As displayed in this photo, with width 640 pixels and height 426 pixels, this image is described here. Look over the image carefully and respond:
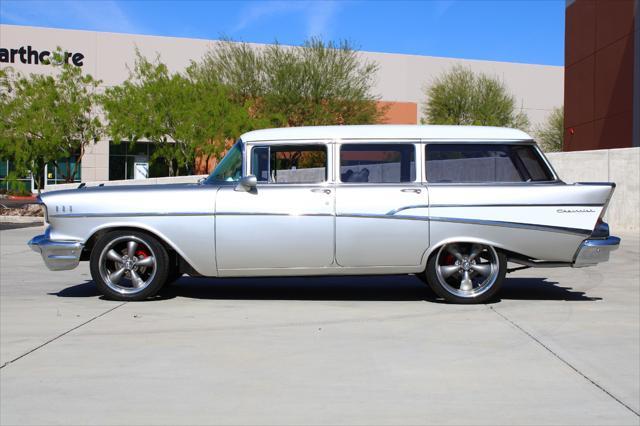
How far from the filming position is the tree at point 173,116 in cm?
3294

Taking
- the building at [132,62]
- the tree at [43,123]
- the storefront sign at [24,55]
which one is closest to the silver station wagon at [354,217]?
the tree at [43,123]

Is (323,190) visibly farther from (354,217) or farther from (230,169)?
(230,169)

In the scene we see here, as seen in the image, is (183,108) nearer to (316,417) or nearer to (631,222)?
(631,222)

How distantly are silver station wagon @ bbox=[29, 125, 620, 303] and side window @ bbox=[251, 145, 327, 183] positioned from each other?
0.5 inches

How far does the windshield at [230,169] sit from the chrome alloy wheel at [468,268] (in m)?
2.16

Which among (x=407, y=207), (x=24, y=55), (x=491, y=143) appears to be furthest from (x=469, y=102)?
(x=407, y=207)

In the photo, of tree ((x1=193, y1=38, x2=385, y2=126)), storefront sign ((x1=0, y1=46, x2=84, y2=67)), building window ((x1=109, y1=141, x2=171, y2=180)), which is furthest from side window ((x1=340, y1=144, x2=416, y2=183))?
building window ((x1=109, y1=141, x2=171, y2=180))

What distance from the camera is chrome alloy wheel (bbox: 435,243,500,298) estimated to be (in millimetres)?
7441

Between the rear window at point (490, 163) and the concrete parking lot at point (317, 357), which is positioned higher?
the rear window at point (490, 163)

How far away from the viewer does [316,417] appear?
3.88m

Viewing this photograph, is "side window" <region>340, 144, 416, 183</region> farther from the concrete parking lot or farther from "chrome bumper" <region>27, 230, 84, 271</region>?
"chrome bumper" <region>27, 230, 84, 271</region>

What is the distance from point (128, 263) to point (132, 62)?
47.3 metres

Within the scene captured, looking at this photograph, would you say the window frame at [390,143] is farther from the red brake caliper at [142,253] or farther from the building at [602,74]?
the building at [602,74]

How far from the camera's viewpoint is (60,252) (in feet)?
24.4
